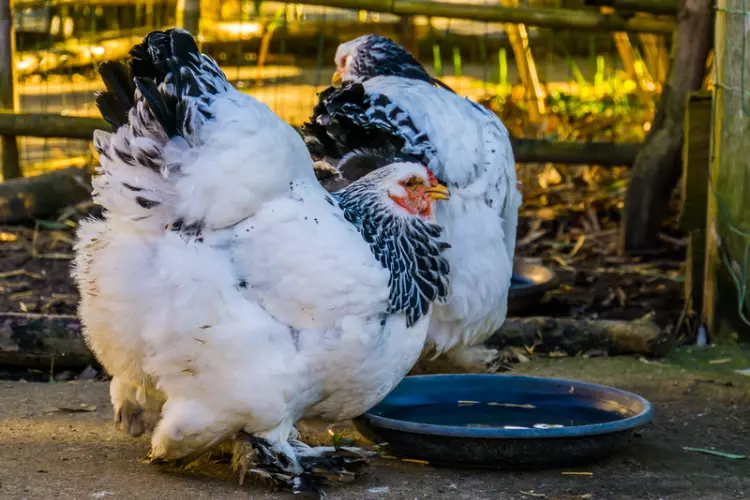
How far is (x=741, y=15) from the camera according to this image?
4.69 m

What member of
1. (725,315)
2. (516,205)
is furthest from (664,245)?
(516,205)

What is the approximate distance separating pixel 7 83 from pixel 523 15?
116 inches

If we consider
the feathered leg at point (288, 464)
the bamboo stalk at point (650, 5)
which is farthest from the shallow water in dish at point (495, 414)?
the bamboo stalk at point (650, 5)

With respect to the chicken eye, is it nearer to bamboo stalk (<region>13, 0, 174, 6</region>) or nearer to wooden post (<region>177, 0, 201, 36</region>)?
wooden post (<region>177, 0, 201, 36</region>)

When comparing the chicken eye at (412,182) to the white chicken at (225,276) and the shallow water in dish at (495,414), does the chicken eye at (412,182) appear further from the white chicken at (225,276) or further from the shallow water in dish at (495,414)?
the shallow water in dish at (495,414)

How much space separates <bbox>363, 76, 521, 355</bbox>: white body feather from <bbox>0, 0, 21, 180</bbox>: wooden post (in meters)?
3.08

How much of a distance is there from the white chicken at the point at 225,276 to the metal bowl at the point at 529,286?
2.00 metres

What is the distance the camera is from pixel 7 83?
20.7ft

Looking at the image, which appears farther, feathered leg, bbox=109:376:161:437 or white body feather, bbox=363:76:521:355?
white body feather, bbox=363:76:521:355

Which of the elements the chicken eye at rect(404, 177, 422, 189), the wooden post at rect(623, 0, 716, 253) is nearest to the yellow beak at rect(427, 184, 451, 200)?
the chicken eye at rect(404, 177, 422, 189)

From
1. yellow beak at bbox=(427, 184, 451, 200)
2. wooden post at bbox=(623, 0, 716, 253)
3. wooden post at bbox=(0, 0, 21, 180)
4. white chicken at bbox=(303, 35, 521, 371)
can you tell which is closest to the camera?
yellow beak at bbox=(427, 184, 451, 200)

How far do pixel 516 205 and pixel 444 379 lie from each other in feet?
2.34

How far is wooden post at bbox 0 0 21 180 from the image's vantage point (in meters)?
6.18

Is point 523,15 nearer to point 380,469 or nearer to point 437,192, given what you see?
point 437,192
